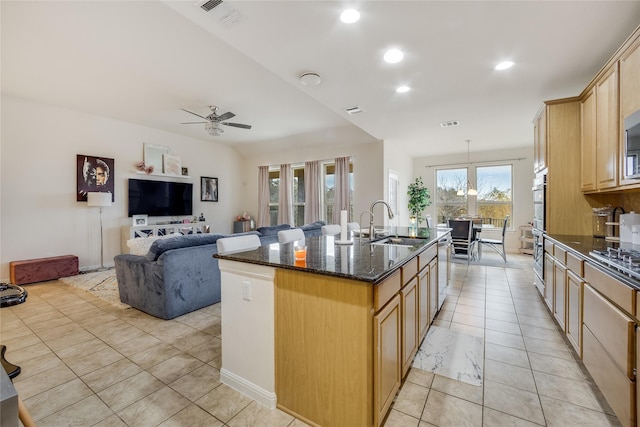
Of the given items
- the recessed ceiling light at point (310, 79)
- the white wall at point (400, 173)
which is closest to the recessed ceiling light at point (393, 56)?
the recessed ceiling light at point (310, 79)

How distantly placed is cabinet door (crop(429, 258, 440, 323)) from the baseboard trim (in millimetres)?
1685

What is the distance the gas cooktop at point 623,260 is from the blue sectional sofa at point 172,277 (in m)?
3.06

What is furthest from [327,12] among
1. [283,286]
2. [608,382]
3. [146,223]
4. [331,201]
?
[146,223]

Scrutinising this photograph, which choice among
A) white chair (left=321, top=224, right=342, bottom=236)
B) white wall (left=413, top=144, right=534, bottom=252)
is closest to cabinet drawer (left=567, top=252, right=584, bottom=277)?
white chair (left=321, top=224, right=342, bottom=236)

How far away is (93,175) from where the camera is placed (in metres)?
5.28

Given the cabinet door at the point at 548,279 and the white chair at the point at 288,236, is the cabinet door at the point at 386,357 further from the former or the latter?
the cabinet door at the point at 548,279

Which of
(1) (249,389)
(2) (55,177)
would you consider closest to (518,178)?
(1) (249,389)

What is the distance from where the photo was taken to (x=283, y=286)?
163 centimetres

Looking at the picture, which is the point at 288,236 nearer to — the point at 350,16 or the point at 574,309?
the point at 350,16

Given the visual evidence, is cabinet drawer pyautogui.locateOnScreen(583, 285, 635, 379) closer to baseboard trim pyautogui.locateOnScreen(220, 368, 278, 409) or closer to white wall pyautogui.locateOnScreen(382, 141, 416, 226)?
baseboard trim pyautogui.locateOnScreen(220, 368, 278, 409)

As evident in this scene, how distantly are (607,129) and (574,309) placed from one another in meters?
1.63

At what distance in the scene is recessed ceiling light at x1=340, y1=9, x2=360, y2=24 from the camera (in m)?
2.03

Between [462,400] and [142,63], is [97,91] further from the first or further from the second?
[462,400]

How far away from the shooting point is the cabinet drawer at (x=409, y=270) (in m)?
1.80
